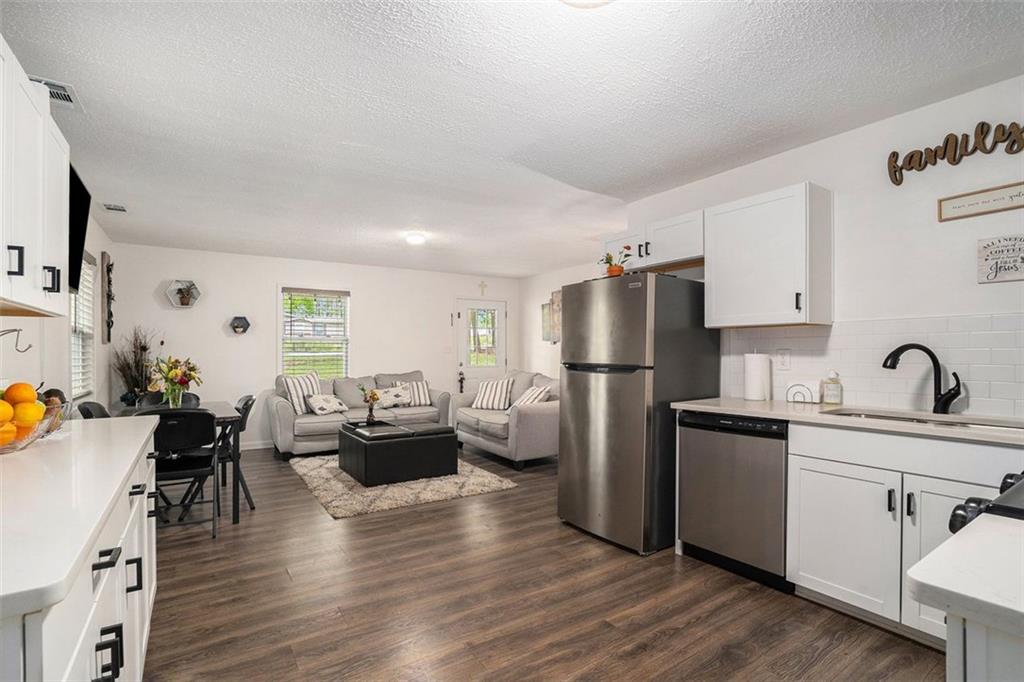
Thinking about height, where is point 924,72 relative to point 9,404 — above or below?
above

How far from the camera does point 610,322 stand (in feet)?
10.8

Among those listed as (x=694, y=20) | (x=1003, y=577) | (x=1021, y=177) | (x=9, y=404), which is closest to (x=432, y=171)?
(x=694, y=20)

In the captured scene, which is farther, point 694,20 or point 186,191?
point 186,191

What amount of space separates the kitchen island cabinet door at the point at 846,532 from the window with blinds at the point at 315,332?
591cm

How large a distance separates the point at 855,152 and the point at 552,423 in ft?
12.0

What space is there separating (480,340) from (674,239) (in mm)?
5025

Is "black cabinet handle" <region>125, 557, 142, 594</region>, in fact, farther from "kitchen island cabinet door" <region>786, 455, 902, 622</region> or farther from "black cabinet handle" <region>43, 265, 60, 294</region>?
"kitchen island cabinet door" <region>786, 455, 902, 622</region>

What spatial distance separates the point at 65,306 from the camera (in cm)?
198

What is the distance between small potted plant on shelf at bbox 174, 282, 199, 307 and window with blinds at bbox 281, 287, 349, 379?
3.25 ft

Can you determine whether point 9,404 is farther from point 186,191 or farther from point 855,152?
point 855,152

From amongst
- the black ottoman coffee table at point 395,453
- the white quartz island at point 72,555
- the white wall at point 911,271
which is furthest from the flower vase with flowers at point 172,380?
the white wall at point 911,271

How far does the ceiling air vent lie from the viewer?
228 centimetres

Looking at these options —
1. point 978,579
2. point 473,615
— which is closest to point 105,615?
point 473,615

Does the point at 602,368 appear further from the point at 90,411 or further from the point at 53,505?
the point at 90,411
